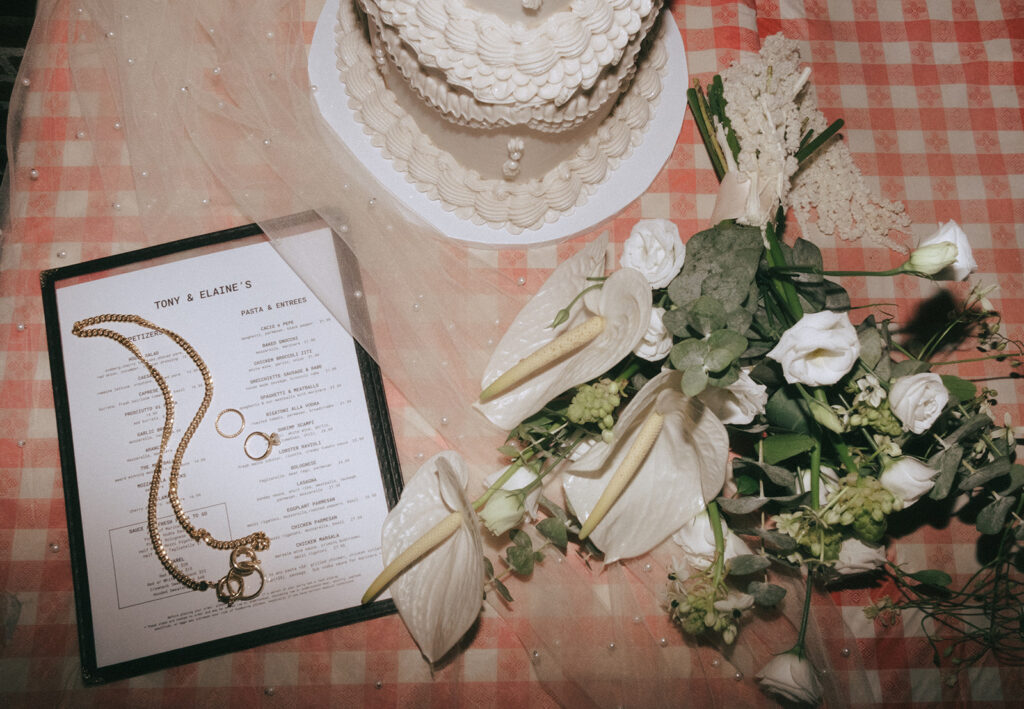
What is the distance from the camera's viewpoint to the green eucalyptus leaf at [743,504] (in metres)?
0.61

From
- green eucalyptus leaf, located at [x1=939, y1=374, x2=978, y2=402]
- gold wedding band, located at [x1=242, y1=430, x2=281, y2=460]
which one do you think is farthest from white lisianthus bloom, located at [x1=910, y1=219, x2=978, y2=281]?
gold wedding band, located at [x1=242, y1=430, x2=281, y2=460]

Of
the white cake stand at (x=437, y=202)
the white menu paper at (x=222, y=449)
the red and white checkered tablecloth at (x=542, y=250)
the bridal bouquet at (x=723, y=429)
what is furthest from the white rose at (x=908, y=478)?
the white menu paper at (x=222, y=449)

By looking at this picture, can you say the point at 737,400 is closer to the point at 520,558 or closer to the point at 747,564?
the point at 747,564

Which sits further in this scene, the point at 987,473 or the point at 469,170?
the point at 469,170

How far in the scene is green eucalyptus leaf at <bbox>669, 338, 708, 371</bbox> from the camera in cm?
55

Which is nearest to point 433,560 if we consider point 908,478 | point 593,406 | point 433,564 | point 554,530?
point 433,564

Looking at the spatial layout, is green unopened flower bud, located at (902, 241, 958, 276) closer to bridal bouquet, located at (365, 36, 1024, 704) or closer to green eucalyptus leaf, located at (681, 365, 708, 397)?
bridal bouquet, located at (365, 36, 1024, 704)

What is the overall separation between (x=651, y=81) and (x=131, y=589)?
35.3 inches

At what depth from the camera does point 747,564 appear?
63 cm

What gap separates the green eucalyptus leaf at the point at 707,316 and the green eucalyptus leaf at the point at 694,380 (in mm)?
50

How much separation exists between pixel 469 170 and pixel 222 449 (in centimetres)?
46

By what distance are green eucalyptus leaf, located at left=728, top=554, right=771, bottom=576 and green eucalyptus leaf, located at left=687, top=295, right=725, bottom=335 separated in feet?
0.75

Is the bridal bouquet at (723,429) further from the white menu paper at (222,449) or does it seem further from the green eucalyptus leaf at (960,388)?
the white menu paper at (222,449)

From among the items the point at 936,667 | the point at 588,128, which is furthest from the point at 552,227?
the point at 936,667
